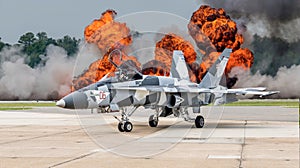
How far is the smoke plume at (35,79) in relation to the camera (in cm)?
6631

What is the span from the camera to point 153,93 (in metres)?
23.4

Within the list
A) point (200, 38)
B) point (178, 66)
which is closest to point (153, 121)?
point (178, 66)

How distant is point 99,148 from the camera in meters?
16.2

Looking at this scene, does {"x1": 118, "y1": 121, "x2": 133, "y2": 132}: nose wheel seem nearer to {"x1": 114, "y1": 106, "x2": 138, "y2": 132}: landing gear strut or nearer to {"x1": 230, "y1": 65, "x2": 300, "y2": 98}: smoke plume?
{"x1": 114, "y1": 106, "x2": 138, "y2": 132}: landing gear strut

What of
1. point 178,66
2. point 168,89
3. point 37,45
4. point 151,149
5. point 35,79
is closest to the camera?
point 151,149

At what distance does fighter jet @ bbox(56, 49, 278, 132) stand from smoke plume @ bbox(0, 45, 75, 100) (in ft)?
130

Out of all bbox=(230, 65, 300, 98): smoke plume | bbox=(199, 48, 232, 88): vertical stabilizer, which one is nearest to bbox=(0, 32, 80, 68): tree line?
bbox=(230, 65, 300, 98): smoke plume

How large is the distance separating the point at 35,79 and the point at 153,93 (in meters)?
49.3

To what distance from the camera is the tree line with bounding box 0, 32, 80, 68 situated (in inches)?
3317

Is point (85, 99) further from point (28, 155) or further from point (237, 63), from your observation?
point (237, 63)

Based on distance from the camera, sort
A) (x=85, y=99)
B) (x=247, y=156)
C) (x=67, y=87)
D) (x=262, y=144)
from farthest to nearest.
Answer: (x=67, y=87) < (x=85, y=99) < (x=262, y=144) < (x=247, y=156)

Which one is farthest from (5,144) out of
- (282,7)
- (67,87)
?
(67,87)

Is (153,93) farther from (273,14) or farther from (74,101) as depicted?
(273,14)

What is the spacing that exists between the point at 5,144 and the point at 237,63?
42.3m
